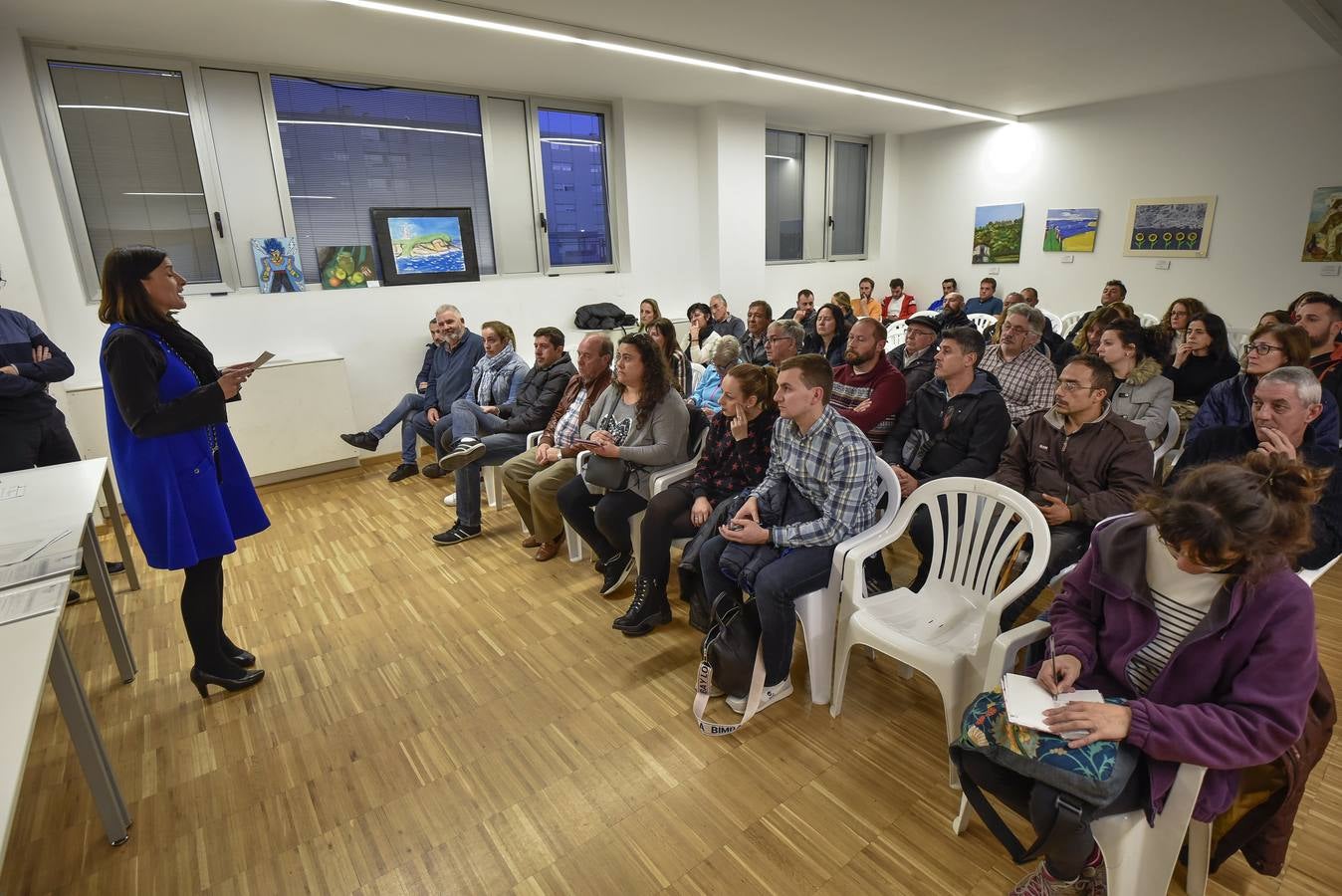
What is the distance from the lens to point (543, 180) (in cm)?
608

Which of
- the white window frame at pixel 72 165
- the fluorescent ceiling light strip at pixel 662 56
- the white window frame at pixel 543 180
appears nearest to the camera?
the fluorescent ceiling light strip at pixel 662 56

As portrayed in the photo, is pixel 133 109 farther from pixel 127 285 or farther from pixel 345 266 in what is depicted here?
pixel 127 285

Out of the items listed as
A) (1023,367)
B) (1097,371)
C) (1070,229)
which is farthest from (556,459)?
(1070,229)

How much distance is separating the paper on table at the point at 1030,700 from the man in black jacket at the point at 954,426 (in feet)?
3.78

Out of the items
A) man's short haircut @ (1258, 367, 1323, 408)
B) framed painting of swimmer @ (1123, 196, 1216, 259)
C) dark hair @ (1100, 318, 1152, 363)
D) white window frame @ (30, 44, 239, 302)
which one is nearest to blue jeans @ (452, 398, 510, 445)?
white window frame @ (30, 44, 239, 302)

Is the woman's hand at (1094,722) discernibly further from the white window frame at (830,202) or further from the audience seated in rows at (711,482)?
the white window frame at (830,202)

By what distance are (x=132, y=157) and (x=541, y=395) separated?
333 centimetres

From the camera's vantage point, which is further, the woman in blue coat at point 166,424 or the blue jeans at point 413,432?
the blue jeans at point 413,432

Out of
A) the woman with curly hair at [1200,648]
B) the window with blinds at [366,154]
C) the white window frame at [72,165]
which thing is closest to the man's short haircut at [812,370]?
the woman with curly hair at [1200,648]

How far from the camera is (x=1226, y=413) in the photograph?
9.06ft

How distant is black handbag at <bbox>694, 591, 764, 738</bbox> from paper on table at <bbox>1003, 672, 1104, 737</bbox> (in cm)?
86

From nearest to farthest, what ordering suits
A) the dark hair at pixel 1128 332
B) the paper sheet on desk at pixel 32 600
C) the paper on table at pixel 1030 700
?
the paper on table at pixel 1030 700
the paper sheet on desk at pixel 32 600
the dark hair at pixel 1128 332

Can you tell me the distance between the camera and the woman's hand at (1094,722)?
1.34 metres

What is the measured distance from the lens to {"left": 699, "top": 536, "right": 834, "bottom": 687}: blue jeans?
219 cm
